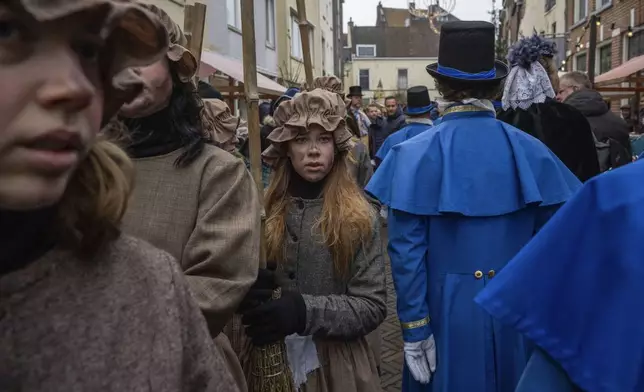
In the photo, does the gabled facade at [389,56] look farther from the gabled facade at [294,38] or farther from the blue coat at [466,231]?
the blue coat at [466,231]

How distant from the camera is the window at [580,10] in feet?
59.8

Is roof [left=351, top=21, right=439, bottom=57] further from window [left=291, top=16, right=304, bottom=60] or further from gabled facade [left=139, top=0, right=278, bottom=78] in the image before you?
gabled facade [left=139, top=0, right=278, bottom=78]

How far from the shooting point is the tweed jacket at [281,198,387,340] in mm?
2346

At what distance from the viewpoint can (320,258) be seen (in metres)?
2.47

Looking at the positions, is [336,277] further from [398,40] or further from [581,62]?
[398,40]

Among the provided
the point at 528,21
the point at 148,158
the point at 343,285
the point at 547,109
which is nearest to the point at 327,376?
the point at 343,285

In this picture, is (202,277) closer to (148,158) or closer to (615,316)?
(148,158)

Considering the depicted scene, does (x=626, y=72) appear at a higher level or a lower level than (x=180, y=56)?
higher

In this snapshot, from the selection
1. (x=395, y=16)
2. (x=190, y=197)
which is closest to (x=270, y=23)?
(x=190, y=197)

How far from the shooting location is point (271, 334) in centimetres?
211

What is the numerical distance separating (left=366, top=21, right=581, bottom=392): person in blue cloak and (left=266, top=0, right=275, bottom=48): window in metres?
17.2

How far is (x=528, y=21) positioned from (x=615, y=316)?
1198 inches

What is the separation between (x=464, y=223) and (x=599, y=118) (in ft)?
10.5

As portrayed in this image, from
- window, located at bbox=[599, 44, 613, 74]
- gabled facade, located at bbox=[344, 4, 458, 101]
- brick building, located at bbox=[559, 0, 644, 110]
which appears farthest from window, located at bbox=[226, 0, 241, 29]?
gabled facade, located at bbox=[344, 4, 458, 101]
